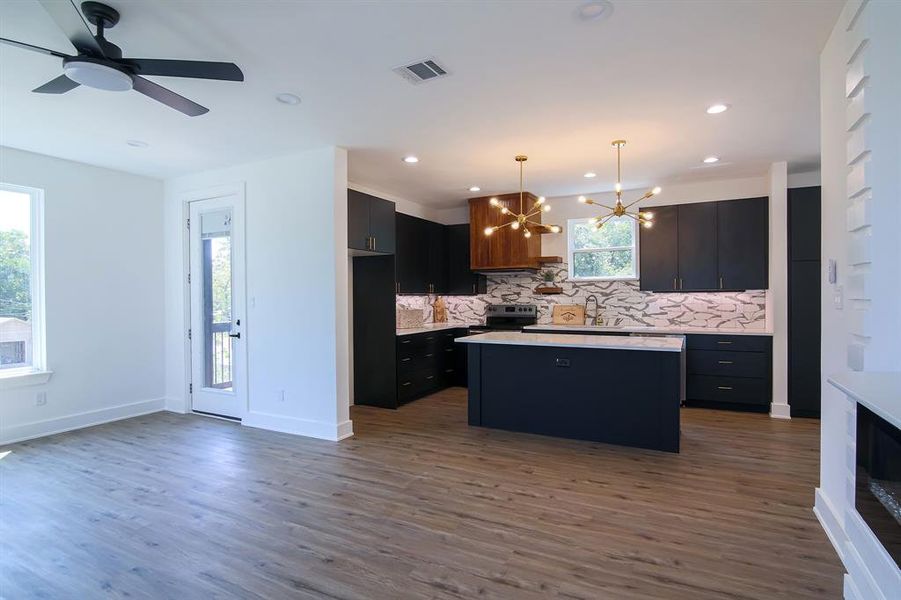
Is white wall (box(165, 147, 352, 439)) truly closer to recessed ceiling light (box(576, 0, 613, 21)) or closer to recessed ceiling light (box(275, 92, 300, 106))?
recessed ceiling light (box(275, 92, 300, 106))

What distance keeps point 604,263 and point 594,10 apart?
443 centimetres

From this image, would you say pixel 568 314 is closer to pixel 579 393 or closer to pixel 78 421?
pixel 579 393

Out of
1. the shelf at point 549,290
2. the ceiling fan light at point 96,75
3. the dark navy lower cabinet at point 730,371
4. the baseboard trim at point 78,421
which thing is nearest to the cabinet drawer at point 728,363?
the dark navy lower cabinet at point 730,371

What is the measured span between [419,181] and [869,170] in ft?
13.9

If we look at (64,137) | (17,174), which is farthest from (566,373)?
(17,174)

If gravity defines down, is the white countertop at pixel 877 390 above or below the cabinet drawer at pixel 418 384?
above

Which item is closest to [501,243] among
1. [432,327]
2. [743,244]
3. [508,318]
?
[508,318]

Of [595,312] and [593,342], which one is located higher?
[595,312]

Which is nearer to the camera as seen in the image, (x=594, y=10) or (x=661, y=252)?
(x=594, y=10)

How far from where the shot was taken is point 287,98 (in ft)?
10.3

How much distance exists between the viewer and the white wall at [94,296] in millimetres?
4371

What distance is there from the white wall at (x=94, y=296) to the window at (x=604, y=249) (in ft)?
17.7

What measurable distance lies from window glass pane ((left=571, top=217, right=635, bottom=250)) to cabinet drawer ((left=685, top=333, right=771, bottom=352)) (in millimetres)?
1544

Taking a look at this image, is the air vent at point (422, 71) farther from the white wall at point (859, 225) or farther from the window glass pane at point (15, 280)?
the window glass pane at point (15, 280)
